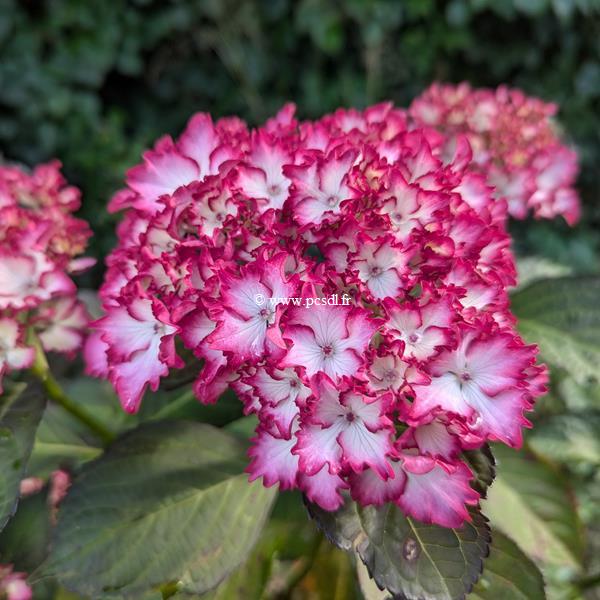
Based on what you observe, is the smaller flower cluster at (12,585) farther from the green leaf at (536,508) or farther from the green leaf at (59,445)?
the green leaf at (536,508)

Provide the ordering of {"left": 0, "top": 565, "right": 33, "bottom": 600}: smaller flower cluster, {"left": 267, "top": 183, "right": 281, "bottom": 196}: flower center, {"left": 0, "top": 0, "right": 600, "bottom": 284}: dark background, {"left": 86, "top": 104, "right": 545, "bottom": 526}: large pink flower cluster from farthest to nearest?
1. {"left": 0, "top": 0, "right": 600, "bottom": 284}: dark background
2. {"left": 0, "top": 565, "right": 33, "bottom": 600}: smaller flower cluster
3. {"left": 267, "top": 183, "right": 281, "bottom": 196}: flower center
4. {"left": 86, "top": 104, "right": 545, "bottom": 526}: large pink flower cluster

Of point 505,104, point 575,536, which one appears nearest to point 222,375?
point 575,536

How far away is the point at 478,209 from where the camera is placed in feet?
2.23

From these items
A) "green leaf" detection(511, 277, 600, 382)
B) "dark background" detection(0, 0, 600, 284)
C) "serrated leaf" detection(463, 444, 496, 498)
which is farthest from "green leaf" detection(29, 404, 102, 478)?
"dark background" detection(0, 0, 600, 284)

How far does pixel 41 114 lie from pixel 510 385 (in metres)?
2.10

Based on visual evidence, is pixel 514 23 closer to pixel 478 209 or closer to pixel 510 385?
pixel 478 209

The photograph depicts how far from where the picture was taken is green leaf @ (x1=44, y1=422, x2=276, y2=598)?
0.66m

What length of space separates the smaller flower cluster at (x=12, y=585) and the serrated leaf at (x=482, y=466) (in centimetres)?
59

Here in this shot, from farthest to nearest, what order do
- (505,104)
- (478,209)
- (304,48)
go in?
(304,48)
(505,104)
(478,209)

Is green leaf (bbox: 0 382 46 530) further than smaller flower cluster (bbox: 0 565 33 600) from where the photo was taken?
No

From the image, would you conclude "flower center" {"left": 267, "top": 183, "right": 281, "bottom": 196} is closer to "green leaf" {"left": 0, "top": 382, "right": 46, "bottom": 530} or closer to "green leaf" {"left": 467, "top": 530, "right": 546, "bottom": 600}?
"green leaf" {"left": 0, "top": 382, "right": 46, "bottom": 530}

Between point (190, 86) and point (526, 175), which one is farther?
point (190, 86)

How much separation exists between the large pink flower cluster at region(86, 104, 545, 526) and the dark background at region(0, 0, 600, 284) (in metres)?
1.47

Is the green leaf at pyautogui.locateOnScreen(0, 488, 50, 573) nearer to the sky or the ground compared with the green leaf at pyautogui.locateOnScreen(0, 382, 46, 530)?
nearer to the ground
